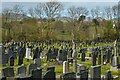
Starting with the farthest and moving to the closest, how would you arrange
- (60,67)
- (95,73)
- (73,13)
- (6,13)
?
(73,13) < (6,13) < (60,67) < (95,73)

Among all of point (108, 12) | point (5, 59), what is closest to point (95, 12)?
point (108, 12)

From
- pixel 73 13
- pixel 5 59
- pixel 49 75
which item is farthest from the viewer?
pixel 73 13

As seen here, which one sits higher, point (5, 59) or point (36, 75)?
point (5, 59)

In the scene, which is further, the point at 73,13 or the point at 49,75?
the point at 73,13

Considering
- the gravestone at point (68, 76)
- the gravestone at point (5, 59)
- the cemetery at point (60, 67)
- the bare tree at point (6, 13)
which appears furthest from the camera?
the bare tree at point (6, 13)

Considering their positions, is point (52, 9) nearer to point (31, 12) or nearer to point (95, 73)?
point (31, 12)

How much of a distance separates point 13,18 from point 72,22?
12.5 metres

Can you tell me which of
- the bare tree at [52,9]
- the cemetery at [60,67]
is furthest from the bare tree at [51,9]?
the cemetery at [60,67]

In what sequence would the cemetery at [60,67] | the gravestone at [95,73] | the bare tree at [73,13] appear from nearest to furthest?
the cemetery at [60,67] < the gravestone at [95,73] < the bare tree at [73,13]

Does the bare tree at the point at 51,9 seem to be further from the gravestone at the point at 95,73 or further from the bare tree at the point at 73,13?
the gravestone at the point at 95,73

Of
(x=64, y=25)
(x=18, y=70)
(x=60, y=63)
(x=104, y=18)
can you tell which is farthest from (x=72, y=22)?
(x=18, y=70)

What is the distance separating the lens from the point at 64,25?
57.1 meters

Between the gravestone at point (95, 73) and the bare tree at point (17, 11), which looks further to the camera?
the bare tree at point (17, 11)

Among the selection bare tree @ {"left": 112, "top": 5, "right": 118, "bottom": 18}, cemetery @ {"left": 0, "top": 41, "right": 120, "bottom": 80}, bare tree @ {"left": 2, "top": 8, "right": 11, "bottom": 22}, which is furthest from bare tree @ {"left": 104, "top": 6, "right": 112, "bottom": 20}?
cemetery @ {"left": 0, "top": 41, "right": 120, "bottom": 80}
